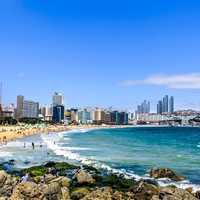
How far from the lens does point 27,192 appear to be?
23.5 meters

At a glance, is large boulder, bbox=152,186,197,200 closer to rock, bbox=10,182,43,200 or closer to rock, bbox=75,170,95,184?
rock, bbox=10,182,43,200

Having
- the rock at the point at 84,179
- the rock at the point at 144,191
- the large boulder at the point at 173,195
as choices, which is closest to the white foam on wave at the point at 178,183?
the rock at the point at 84,179

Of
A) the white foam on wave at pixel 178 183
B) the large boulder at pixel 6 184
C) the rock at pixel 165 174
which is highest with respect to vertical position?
the large boulder at pixel 6 184

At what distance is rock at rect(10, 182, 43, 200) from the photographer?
23.1m

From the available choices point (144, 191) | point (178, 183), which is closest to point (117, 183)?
point (144, 191)

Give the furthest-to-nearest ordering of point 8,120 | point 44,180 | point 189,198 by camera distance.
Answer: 1. point 8,120
2. point 44,180
3. point 189,198

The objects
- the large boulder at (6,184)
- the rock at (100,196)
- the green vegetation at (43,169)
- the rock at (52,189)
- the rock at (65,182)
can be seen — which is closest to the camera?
the rock at (100,196)

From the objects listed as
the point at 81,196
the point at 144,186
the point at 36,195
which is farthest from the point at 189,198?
the point at 36,195

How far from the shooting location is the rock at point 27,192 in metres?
23.1

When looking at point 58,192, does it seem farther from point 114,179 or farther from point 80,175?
point 114,179

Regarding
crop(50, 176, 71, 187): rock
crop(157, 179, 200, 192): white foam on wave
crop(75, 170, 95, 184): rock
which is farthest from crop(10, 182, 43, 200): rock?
crop(157, 179, 200, 192): white foam on wave

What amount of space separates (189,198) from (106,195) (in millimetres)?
4269

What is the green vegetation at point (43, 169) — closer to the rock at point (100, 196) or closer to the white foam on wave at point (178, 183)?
the white foam on wave at point (178, 183)

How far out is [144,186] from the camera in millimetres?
26078
